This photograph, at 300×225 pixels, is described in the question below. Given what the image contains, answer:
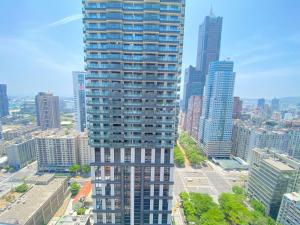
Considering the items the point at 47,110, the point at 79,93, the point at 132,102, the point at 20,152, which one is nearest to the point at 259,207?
the point at 132,102

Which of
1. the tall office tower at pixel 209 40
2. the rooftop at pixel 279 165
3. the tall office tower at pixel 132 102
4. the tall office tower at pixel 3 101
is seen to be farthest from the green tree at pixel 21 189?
the tall office tower at pixel 209 40

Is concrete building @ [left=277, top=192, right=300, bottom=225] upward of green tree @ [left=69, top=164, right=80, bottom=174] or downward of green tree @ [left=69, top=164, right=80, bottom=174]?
upward

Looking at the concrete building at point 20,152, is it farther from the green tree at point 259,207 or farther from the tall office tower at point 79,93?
the green tree at point 259,207

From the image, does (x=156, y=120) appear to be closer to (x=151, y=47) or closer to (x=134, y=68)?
(x=134, y=68)

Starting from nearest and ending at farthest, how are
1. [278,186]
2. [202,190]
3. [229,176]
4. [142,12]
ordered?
[142,12] < [278,186] < [202,190] < [229,176]

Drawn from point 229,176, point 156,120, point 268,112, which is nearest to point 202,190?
point 229,176

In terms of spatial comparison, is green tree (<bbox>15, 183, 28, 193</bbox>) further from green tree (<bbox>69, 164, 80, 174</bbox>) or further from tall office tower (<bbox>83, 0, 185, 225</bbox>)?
tall office tower (<bbox>83, 0, 185, 225</bbox>)

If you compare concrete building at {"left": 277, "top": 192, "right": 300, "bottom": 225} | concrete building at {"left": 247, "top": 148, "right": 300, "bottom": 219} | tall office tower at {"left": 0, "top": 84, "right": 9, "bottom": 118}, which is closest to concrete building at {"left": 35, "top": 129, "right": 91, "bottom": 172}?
concrete building at {"left": 247, "top": 148, "right": 300, "bottom": 219}
